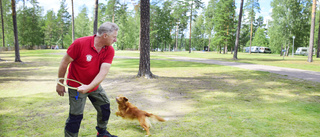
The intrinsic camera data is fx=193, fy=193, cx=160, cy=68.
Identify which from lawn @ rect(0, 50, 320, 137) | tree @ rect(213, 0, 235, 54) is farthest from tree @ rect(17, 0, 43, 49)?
lawn @ rect(0, 50, 320, 137)

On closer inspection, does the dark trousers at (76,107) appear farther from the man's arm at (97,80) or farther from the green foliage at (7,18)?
the green foliage at (7,18)

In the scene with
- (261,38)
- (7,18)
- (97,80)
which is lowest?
A: (97,80)

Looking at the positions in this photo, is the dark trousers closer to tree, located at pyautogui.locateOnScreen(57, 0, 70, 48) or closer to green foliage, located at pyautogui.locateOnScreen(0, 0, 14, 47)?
green foliage, located at pyautogui.locateOnScreen(0, 0, 14, 47)

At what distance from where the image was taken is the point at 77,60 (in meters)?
2.71

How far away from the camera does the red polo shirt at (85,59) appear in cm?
264

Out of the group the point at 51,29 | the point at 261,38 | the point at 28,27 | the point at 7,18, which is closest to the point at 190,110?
the point at 28,27

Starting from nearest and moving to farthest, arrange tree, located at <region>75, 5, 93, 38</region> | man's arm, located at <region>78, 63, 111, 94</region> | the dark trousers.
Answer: man's arm, located at <region>78, 63, 111, 94</region> → the dark trousers → tree, located at <region>75, 5, 93, 38</region>

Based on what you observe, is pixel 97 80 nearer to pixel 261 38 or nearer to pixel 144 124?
pixel 144 124

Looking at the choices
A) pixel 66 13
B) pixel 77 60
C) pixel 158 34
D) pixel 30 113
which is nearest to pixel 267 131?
pixel 77 60

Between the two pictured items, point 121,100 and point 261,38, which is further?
point 261,38

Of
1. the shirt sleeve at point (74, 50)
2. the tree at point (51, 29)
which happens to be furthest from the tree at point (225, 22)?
the tree at point (51, 29)

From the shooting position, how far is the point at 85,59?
267 centimetres

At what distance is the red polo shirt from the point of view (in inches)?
104

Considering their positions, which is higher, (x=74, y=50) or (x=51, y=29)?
(x=51, y=29)
